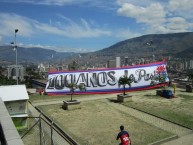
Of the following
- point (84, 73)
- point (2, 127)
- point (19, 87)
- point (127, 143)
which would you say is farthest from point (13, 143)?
point (84, 73)

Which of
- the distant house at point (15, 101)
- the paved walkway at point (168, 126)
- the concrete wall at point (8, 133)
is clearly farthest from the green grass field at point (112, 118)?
the concrete wall at point (8, 133)

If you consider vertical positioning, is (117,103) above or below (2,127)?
below

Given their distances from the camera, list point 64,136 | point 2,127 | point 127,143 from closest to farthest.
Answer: point 2,127
point 127,143
point 64,136

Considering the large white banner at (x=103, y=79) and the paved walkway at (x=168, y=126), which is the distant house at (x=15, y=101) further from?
the large white banner at (x=103, y=79)

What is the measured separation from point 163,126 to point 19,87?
11.3 metres

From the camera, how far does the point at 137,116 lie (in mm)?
22297

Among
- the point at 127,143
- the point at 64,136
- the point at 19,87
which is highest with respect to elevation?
the point at 19,87

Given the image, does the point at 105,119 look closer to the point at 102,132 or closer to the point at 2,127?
the point at 102,132

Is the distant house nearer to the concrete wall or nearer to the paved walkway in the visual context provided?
the paved walkway

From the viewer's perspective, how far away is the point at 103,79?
36.5m

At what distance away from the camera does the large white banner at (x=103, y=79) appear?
3519 centimetres

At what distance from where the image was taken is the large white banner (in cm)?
3519

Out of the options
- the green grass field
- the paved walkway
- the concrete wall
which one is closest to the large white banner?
the green grass field

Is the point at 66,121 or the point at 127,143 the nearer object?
the point at 127,143
